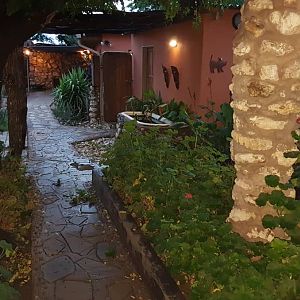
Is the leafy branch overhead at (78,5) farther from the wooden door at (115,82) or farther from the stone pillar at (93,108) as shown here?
the stone pillar at (93,108)

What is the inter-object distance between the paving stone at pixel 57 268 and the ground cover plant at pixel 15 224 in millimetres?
160

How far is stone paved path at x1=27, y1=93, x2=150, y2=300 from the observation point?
3355 millimetres

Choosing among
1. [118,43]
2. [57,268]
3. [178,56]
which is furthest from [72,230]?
A: [118,43]

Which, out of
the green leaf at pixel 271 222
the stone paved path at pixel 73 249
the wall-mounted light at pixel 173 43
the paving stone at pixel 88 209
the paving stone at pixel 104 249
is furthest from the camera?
the wall-mounted light at pixel 173 43

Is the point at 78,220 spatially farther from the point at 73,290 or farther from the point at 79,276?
the point at 73,290

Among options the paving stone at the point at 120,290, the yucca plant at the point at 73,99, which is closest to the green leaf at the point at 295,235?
the paving stone at the point at 120,290

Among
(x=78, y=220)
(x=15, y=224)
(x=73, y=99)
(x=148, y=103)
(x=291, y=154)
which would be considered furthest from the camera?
(x=73, y=99)

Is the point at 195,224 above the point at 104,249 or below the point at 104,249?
above

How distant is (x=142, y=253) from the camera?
345cm

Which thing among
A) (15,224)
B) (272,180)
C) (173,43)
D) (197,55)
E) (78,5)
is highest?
(78,5)

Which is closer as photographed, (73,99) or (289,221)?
(289,221)

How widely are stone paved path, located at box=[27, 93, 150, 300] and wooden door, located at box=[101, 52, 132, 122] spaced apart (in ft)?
16.5

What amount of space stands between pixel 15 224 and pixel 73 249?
2.46ft

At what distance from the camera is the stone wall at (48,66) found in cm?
2197
